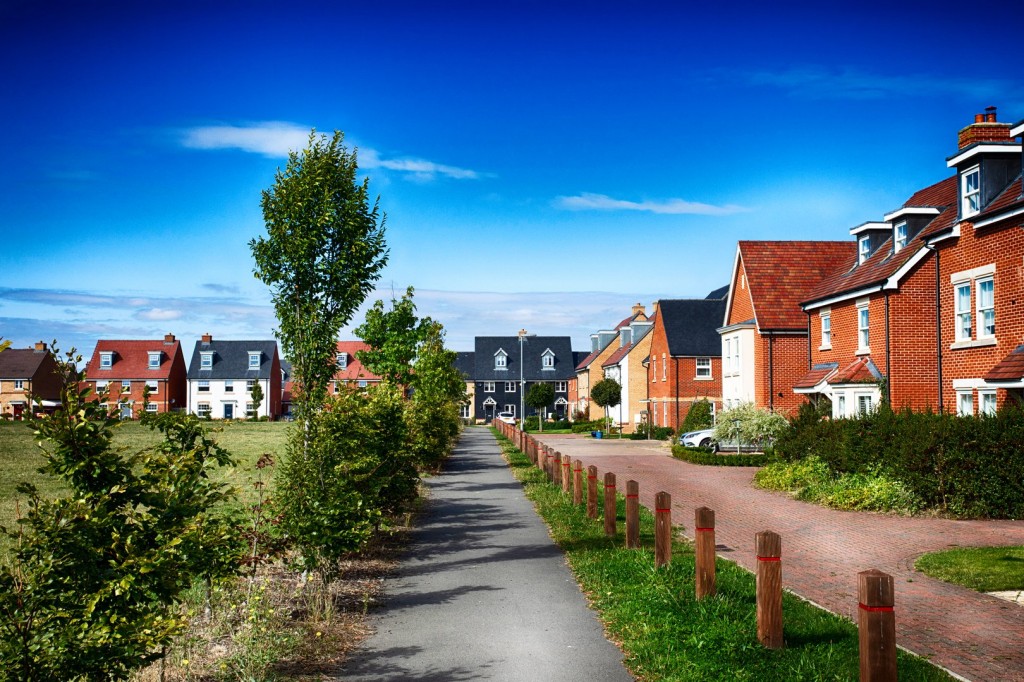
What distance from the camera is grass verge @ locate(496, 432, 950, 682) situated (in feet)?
21.7

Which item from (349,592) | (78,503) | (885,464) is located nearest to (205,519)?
(78,503)

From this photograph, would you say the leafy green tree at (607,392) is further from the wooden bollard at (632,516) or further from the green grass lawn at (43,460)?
the wooden bollard at (632,516)

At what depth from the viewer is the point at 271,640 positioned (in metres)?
7.30

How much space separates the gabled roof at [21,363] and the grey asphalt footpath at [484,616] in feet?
259

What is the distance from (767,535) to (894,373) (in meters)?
20.3

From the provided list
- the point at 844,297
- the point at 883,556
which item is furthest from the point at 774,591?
the point at 844,297

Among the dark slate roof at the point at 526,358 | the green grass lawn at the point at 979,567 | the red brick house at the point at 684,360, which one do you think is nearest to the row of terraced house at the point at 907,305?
the green grass lawn at the point at 979,567

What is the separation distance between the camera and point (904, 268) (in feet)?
79.0

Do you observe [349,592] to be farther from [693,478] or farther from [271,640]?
[693,478]

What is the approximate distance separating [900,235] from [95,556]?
26401 mm

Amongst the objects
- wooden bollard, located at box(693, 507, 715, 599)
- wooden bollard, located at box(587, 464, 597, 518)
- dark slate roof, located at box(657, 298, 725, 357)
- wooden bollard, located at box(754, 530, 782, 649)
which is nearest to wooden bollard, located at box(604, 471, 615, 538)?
wooden bollard, located at box(587, 464, 597, 518)

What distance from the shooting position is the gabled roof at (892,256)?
2420 cm

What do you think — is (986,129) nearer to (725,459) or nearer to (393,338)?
(725,459)

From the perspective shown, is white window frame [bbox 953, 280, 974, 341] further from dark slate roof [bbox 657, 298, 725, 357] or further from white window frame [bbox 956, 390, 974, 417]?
dark slate roof [bbox 657, 298, 725, 357]
